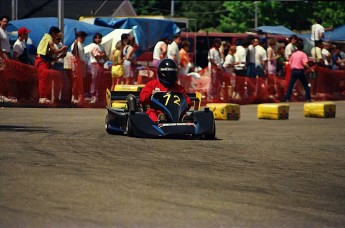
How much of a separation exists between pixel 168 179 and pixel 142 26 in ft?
72.3

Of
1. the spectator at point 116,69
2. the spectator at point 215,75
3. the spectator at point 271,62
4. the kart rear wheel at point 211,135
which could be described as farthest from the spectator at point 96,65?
the kart rear wheel at point 211,135

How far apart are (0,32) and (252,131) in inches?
276

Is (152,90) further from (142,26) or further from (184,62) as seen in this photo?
(142,26)

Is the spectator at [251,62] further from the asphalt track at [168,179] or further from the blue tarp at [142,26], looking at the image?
the asphalt track at [168,179]

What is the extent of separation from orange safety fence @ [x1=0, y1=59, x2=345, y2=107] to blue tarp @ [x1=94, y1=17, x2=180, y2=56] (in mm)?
4877

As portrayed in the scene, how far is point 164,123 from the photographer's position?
14.9 meters

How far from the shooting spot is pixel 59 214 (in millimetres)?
7879

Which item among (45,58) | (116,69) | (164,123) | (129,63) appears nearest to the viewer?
(164,123)

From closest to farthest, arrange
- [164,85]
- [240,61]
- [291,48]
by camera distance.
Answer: [164,85]
[240,61]
[291,48]

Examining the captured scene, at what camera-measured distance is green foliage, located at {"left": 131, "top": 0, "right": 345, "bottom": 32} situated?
65000mm

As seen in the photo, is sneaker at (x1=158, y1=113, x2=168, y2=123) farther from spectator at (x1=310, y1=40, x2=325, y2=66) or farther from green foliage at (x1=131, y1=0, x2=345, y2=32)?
green foliage at (x1=131, y1=0, x2=345, y2=32)

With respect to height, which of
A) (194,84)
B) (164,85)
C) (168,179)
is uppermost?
(164,85)

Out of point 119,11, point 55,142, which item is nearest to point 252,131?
point 55,142

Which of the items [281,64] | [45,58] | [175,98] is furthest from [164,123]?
[281,64]
